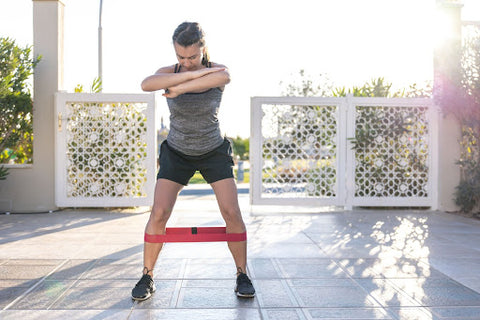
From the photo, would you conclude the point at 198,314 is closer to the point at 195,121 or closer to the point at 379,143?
the point at 195,121

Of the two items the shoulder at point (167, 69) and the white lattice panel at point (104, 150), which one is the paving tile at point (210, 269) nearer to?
the shoulder at point (167, 69)

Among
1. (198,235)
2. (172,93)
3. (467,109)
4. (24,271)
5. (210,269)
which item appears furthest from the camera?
(467,109)

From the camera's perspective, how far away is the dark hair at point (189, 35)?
Result: 3000 mm

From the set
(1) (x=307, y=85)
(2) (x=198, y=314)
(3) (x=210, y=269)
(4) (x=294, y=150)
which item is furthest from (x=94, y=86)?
(1) (x=307, y=85)

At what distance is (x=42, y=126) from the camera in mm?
7359

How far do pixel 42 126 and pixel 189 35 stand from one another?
5.00 m

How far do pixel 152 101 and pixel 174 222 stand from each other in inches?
73.4

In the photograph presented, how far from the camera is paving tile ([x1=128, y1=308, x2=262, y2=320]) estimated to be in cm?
287

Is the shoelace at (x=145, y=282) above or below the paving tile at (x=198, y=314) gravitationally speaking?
above

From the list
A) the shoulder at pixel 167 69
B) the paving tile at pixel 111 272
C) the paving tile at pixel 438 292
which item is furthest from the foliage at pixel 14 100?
the paving tile at pixel 438 292

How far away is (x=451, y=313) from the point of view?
299cm

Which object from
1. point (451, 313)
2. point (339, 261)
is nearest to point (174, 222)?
point (339, 261)

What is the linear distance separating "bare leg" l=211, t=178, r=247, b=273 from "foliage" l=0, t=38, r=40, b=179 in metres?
4.53

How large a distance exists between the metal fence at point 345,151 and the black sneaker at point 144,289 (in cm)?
436
